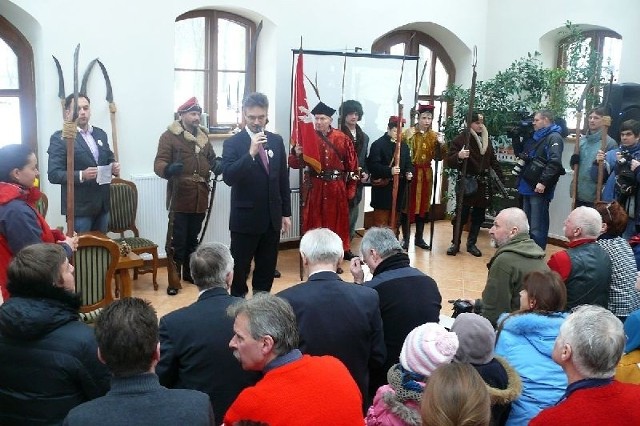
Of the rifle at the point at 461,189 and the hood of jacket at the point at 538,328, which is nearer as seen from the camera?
the hood of jacket at the point at 538,328

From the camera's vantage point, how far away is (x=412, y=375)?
2.12m

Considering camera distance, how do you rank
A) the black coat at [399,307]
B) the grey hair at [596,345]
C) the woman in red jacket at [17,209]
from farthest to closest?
the woman in red jacket at [17,209], the black coat at [399,307], the grey hair at [596,345]

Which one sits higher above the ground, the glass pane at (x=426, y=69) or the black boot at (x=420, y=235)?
the glass pane at (x=426, y=69)

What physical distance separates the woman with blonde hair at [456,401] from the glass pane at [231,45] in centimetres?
580

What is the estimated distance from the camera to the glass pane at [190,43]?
21.8ft

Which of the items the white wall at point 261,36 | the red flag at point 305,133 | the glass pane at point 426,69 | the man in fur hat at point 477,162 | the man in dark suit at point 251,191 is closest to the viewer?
the man in dark suit at point 251,191

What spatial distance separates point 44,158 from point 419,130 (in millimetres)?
3836

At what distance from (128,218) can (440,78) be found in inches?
194

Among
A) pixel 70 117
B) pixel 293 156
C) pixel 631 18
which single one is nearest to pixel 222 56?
pixel 293 156

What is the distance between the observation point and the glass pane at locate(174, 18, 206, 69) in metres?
6.64

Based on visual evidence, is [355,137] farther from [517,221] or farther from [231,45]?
[517,221]

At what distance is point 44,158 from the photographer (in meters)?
5.85

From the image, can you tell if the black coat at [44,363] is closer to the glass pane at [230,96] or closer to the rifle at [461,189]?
the glass pane at [230,96]

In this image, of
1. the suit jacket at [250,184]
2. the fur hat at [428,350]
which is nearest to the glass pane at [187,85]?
the suit jacket at [250,184]
